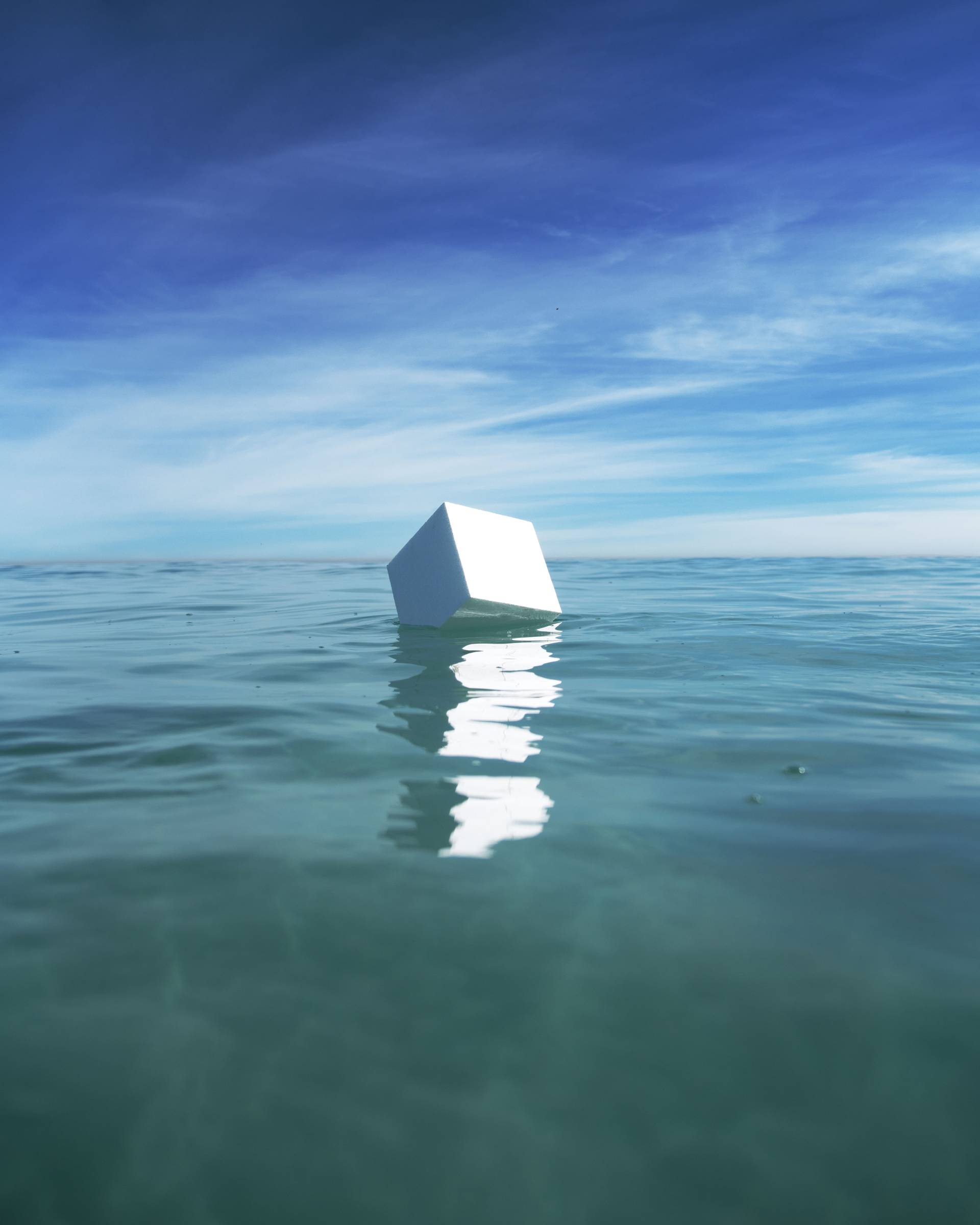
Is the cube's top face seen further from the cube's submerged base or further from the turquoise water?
the turquoise water

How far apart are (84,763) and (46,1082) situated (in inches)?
84.3

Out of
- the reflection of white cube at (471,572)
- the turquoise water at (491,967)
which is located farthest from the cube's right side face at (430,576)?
the turquoise water at (491,967)

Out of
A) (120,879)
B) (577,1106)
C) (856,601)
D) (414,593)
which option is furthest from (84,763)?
(856,601)

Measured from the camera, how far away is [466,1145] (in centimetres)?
139

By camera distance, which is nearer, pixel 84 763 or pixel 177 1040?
pixel 177 1040

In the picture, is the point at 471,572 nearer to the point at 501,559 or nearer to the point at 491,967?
the point at 501,559

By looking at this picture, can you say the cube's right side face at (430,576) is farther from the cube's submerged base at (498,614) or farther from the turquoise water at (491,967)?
the turquoise water at (491,967)

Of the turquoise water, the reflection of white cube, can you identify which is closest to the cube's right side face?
the reflection of white cube

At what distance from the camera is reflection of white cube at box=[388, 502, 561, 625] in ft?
22.7

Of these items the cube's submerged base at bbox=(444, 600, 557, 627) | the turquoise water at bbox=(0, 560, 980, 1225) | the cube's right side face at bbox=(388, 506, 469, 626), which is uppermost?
the cube's right side face at bbox=(388, 506, 469, 626)

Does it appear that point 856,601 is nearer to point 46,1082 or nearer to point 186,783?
point 186,783

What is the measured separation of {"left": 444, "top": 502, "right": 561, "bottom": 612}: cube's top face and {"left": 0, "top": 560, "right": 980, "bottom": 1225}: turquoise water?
112 inches

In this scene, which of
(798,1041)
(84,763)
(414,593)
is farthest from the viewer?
(414,593)

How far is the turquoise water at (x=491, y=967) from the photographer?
4.44 feet
